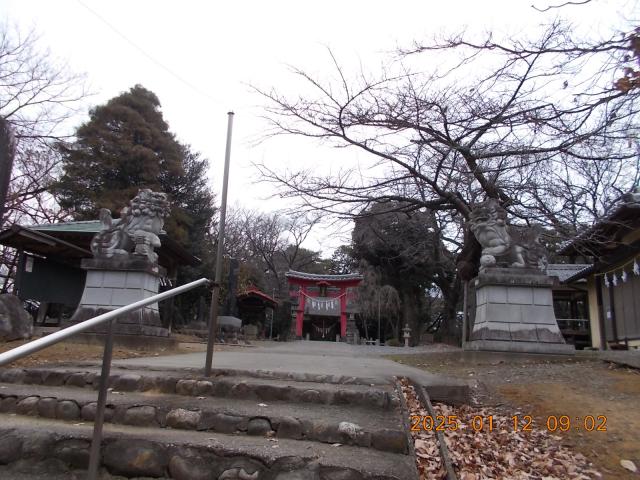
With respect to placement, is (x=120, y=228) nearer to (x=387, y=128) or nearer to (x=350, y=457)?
(x=387, y=128)

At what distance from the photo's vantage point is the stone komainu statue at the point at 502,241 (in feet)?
25.6

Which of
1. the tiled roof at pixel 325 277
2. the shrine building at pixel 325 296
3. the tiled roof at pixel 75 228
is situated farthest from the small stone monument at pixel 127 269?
the shrine building at pixel 325 296

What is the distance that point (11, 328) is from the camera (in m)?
6.76

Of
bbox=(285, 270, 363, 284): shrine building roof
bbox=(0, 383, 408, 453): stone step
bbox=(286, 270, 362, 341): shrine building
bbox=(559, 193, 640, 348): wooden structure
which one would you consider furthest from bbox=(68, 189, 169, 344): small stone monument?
bbox=(286, 270, 362, 341): shrine building

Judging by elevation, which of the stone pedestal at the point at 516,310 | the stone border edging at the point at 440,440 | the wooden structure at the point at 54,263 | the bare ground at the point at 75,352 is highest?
the wooden structure at the point at 54,263

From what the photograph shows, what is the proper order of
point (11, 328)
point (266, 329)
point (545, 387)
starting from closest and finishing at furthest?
point (545, 387) < point (11, 328) < point (266, 329)

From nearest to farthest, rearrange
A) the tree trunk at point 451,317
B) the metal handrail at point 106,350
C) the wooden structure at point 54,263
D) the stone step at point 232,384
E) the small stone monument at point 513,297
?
the metal handrail at point 106,350, the stone step at point 232,384, the small stone monument at point 513,297, the wooden structure at point 54,263, the tree trunk at point 451,317

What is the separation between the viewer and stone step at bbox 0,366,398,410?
3.51 meters

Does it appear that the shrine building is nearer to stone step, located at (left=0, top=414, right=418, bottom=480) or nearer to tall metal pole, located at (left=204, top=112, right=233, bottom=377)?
tall metal pole, located at (left=204, top=112, right=233, bottom=377)

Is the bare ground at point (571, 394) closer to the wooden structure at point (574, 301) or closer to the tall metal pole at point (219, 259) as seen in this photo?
the tall metal pole at point (219, 259)

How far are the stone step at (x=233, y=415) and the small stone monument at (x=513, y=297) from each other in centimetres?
461

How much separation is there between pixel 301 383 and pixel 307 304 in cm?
2354

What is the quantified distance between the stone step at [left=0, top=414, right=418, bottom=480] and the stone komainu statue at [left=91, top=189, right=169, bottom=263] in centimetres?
576

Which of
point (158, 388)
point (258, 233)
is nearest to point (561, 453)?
point (158, 388)
